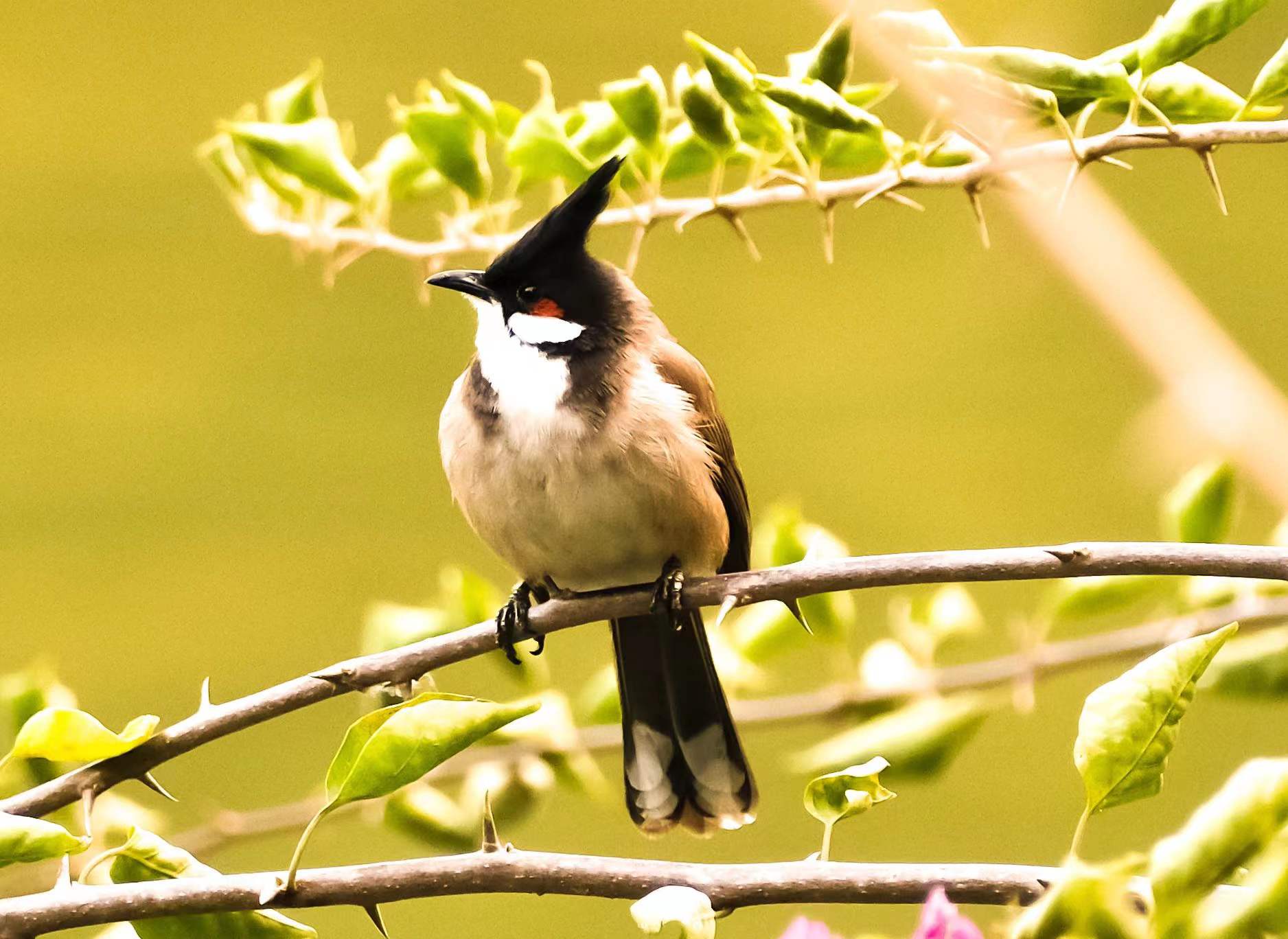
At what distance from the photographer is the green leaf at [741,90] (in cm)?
62

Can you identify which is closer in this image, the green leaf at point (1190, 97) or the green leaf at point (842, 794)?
the green leaf at point (842, 794)

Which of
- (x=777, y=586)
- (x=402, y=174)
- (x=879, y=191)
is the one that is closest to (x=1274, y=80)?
(x=879, y=191)

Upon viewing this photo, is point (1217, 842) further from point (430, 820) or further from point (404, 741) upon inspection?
point (430, 820)

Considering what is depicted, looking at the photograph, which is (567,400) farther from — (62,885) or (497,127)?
(62,885)

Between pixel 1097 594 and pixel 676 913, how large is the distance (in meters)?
0.54

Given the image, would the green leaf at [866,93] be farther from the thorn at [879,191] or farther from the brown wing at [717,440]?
the brown wing at [717,440]

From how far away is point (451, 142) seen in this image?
31.4 inches

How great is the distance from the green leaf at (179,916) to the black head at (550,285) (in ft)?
1.77

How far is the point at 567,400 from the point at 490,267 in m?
0.13

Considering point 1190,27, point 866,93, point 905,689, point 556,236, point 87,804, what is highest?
point 556,236

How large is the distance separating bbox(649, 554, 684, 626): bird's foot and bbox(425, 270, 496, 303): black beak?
25cm

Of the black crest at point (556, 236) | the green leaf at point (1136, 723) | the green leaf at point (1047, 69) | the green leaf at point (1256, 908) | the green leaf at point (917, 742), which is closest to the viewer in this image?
the green leaf at point (1256, 908)

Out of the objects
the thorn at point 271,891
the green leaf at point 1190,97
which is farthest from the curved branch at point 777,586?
the green leaf at point 1190,97

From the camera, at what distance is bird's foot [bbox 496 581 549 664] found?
784mm
